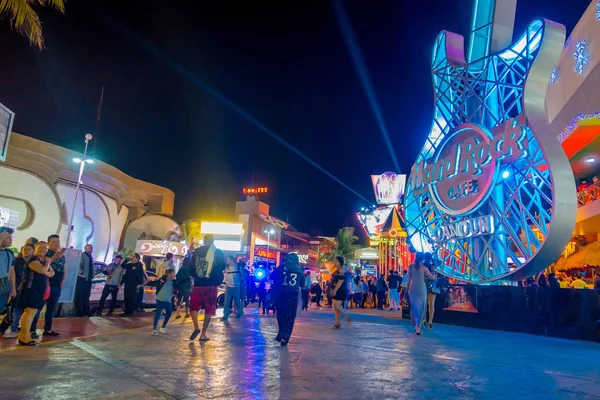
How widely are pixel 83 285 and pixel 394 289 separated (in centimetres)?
1230

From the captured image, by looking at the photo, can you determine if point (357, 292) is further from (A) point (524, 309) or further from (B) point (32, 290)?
(B) point (32, 290)

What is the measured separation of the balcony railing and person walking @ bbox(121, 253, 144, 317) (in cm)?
1917

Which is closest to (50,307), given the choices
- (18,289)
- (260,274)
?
(18,289)

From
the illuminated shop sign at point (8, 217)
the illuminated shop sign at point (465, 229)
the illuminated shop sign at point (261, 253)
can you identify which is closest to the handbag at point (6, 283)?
the illuminated shop sign at point (465, 229)

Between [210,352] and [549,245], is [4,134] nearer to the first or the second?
[210,352]

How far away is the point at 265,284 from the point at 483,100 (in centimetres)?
1028

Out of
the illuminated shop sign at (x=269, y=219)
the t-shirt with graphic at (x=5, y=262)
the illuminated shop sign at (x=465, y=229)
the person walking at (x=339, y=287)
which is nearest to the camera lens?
the t-shirt with graphic at (x=5, y=262)

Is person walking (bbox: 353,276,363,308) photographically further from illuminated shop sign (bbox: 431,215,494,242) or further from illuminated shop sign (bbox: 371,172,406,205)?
illuminated shop sign (bbox: 371,172,406,205)

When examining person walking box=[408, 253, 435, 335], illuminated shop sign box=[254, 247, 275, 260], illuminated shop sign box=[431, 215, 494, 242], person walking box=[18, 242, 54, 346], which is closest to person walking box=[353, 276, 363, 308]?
illuminated shop sign box=[431, 215, 494, 242]

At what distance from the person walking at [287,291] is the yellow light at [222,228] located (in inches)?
1639

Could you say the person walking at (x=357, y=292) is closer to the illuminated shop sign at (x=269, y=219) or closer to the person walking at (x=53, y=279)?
the person walking at (x=53, y=279)

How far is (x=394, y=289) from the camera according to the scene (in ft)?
60.5

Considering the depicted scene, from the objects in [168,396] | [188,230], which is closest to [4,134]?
[168,396]

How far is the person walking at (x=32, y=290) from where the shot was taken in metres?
6.23
